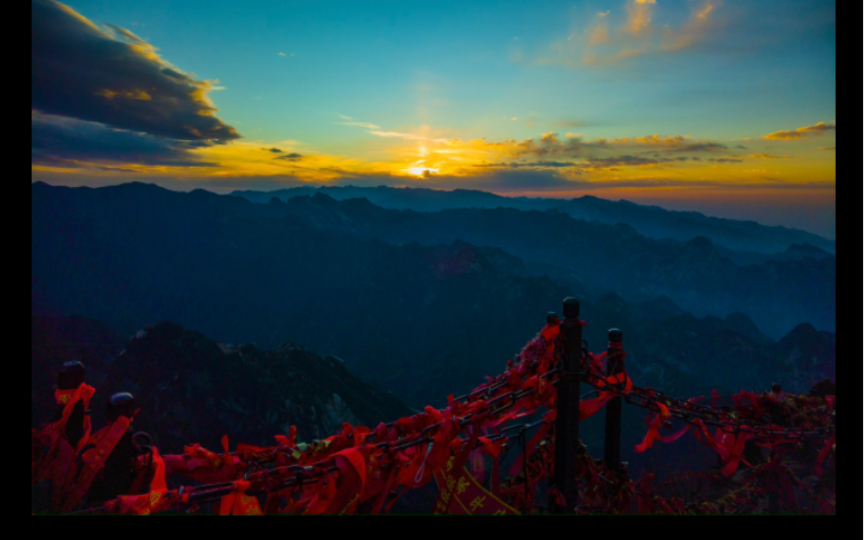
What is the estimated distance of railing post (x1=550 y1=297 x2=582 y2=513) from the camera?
4.38 m

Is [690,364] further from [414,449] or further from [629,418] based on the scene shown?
[414,449]

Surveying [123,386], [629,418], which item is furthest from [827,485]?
[629,418]

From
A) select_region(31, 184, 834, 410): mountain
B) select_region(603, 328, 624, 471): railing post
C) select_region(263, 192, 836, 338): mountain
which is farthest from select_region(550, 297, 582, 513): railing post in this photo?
select_region(263, 192, 836, 338): mountain

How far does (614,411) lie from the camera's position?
503cm

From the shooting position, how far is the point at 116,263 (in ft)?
406

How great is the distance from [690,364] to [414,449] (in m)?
94.1

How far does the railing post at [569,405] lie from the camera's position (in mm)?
4375

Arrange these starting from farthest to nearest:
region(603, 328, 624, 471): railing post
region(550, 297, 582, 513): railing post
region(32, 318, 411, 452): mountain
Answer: region(32, 318, 411, 452): mountain → region(603, 328, 624, 471): railing post → region(550, 297, 582, 513): railing post

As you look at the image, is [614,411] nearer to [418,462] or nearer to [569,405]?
[569,405]

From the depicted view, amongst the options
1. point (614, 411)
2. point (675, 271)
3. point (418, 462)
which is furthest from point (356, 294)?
point (675, 271)

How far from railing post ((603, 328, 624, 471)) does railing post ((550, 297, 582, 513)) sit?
661 mm

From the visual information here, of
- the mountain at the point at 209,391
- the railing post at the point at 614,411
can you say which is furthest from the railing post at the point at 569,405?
the mountain at the point at 209,391

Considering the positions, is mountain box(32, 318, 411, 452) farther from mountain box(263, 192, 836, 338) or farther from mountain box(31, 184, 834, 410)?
mountain box(263, 192, 836, 338)

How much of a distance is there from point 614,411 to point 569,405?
3.30ft
